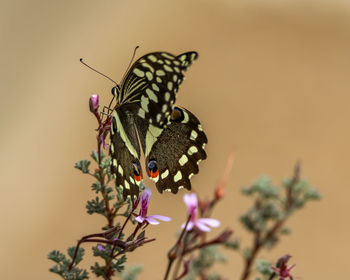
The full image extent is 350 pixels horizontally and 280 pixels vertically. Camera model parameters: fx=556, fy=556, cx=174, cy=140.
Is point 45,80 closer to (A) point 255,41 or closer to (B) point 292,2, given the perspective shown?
(A) point 255,41

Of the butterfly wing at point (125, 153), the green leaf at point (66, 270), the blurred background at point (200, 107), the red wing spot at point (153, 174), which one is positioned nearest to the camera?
the green leaf at point (66, 270)

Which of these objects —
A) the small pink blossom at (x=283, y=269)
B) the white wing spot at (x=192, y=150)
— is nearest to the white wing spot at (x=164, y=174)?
the white wing spot at (x=192, y=150)

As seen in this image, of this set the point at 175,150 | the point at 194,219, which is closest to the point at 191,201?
the point at 194,219

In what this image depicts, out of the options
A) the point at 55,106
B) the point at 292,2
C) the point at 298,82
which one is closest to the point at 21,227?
the point at 55,106

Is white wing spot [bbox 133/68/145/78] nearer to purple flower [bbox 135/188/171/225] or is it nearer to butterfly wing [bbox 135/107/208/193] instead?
butterfly wing [bbox 135/107/208/193]

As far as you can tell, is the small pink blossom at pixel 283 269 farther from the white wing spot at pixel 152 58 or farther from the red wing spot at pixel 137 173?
the white wing spot at pixel 152 58

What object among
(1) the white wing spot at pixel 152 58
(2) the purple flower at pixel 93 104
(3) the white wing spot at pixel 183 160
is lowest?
(2) the purple flower at pixel 93 104
